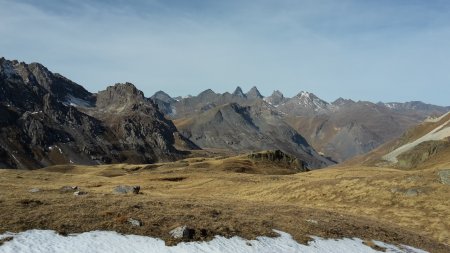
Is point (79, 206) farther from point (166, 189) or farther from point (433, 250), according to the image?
point (166, 189)

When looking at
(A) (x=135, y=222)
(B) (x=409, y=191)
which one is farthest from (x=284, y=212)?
(B) (x=409, y=191)

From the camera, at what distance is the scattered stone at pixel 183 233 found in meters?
24.3

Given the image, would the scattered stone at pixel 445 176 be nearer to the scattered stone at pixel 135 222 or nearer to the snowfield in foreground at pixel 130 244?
the snowfield in foreground at pixel 130 244

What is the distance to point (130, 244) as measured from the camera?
75.5ft

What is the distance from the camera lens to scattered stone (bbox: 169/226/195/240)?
2435cm

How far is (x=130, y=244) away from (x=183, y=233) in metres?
2.80

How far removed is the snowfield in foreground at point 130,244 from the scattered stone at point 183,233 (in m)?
0.62

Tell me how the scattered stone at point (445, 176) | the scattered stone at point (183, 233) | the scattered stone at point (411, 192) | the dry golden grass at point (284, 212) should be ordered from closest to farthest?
the scattered stone at point (183, 233), the dry golden grass at point (284, 212), the scattered stone at point (411, 192), the scattered stone at point (445, 176)

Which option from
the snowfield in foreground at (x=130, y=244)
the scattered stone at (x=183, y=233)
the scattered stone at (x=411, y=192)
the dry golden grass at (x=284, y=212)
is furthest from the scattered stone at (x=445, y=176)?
the scattered stone at (x=183, y=233)

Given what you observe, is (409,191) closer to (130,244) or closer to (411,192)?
(411,192)

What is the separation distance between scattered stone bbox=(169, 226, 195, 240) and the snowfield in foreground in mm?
618

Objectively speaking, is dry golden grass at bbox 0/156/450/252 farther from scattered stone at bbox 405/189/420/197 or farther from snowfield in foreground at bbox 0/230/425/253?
snowfield in foreground at bbox 0/230/425/253

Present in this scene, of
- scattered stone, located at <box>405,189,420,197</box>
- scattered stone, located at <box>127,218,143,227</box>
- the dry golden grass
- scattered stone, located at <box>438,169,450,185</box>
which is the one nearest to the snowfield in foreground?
the dry golden grass

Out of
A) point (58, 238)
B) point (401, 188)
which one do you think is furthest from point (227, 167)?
point (58, 238)
